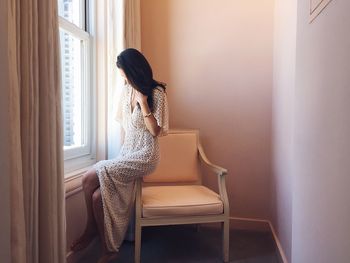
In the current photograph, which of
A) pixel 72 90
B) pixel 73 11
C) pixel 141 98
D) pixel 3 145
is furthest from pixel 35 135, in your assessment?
pixel 73 11

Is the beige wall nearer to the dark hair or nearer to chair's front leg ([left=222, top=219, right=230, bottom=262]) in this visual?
chair's front leg ([left=222, top=219, right=230, bottom=262])

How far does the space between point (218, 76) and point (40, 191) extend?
71.2 inches

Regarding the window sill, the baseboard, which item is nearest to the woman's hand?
the window sill

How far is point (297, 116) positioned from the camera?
1265 millimetres

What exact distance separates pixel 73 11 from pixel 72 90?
22.0 inches

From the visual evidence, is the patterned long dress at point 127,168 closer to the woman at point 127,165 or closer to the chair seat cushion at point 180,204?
the woman at point 127,165

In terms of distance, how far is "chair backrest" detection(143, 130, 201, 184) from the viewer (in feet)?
8.20

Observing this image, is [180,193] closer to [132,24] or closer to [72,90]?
[72,90]

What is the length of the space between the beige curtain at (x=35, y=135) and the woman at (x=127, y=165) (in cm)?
50

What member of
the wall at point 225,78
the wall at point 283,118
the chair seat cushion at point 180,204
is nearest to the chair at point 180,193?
the chair seat cushion at point 180,204

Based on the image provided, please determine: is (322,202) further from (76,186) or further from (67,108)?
(67,108)

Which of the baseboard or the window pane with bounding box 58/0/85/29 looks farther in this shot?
the baseboard

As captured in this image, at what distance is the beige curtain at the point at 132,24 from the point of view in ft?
7.96

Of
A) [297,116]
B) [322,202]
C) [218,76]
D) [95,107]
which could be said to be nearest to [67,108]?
[95,107]
